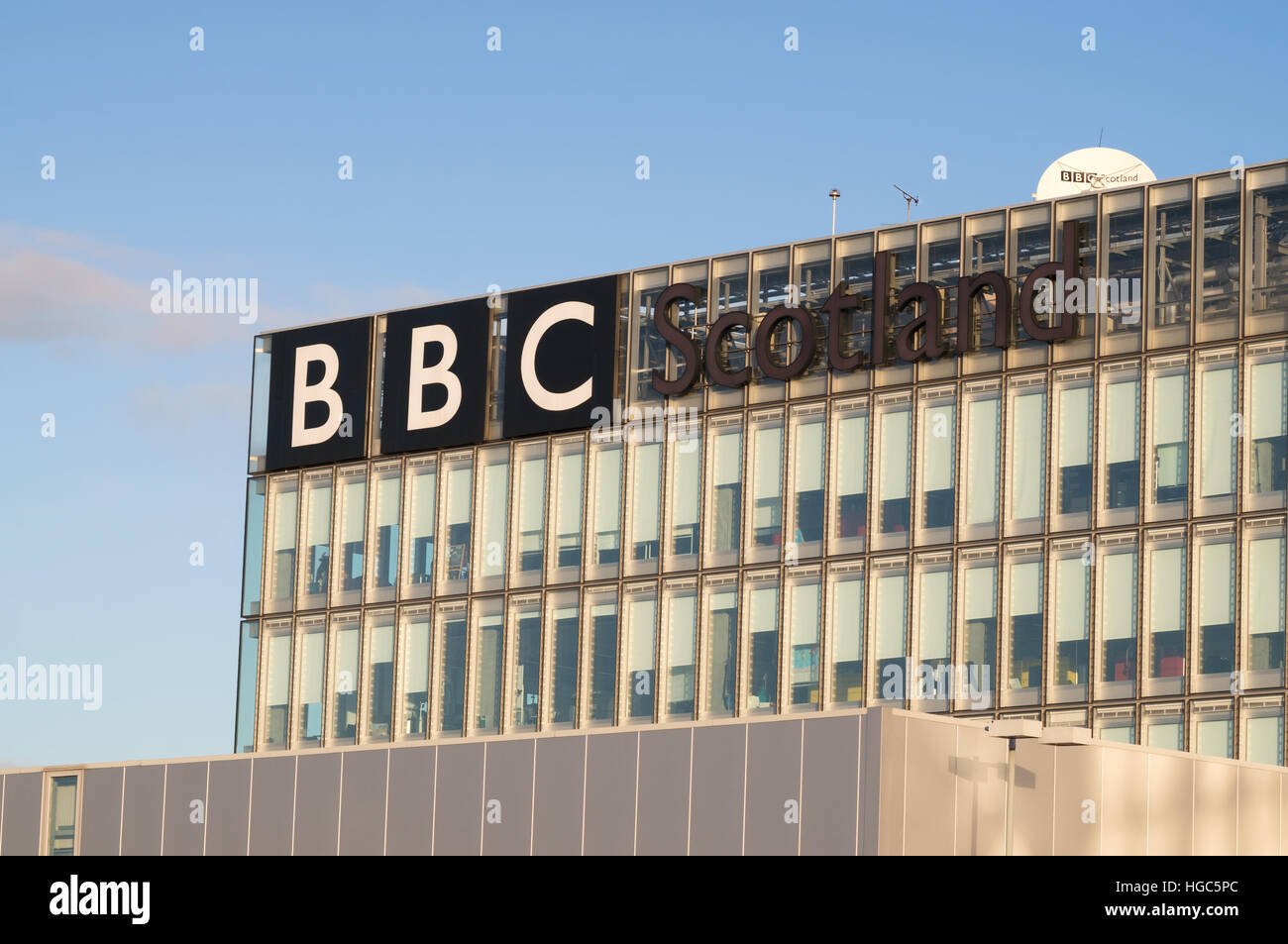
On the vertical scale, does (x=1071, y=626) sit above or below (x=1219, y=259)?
below

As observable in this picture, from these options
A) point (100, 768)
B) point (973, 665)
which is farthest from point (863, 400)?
point (100, 768)

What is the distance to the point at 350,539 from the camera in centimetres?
7062

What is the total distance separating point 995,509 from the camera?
194ft

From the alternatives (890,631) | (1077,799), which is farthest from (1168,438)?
(1077,799)

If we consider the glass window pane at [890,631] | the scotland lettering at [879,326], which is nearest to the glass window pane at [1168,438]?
the scotland lettering at [879,326]

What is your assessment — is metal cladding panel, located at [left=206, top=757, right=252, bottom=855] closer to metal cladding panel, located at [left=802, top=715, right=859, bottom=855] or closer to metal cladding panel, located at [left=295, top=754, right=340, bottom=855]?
metal cladding panel, located at [left=295, top=754, right=340, bottom=855]

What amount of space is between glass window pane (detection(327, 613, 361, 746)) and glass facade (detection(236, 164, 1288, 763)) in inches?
4.7

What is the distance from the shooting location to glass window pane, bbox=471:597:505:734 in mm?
66438

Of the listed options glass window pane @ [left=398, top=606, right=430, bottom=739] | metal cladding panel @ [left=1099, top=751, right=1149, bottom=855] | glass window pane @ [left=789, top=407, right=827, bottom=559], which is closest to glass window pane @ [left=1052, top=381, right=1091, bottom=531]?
glass window pane @ [left=789, top=407, right=827, bottom=559]

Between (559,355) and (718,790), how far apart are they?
94.3 ft

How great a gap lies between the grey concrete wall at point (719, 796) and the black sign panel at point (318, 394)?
22834mm

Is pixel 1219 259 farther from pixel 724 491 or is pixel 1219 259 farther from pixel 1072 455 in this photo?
pixel 724 491
